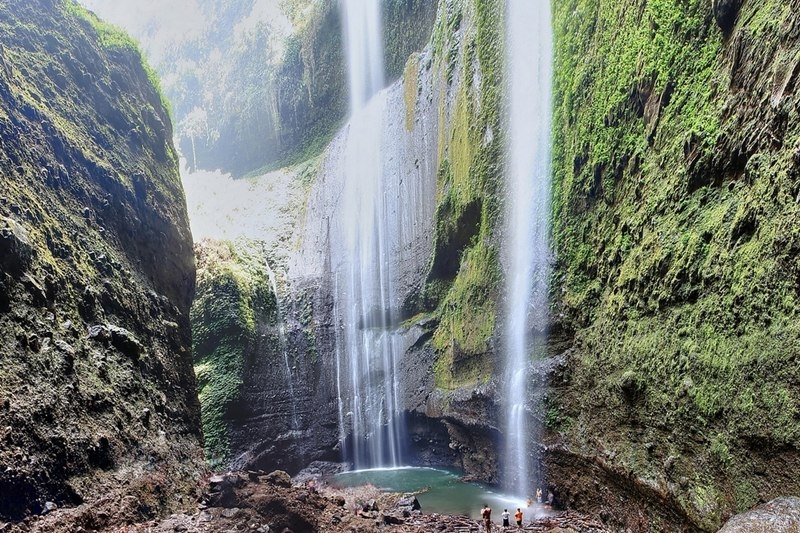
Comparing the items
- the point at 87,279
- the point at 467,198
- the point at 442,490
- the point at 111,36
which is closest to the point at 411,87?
the point at 467,198

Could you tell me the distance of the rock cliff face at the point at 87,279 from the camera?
8250mm

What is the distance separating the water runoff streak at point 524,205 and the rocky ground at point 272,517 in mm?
2558

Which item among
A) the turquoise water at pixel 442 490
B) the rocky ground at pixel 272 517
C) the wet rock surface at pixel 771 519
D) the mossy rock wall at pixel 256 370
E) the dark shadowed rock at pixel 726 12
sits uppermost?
the dark shadowed rock at pixel 726 12

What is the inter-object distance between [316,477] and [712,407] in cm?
1388

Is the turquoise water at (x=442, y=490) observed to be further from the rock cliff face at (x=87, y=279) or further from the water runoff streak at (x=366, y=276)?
the rock cliff face at (x=87, y=279)

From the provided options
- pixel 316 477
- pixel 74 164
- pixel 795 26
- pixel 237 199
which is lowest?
pixel 316 477

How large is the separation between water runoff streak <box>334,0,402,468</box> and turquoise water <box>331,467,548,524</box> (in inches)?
62.3

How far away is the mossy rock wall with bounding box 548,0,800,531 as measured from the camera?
5625 mm

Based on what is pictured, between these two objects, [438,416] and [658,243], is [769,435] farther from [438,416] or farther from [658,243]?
[438,416]

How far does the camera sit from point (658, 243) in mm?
8086

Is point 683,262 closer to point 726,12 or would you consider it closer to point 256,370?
point 726,12

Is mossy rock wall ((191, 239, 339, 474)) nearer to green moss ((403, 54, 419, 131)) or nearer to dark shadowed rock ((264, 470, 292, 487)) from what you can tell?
dark shadowed rock ((264, 470, 292, 487))

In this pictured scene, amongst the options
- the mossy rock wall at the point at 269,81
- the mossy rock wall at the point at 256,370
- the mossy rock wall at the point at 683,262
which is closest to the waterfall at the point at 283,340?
the mossy rock wall at the point at 256,370

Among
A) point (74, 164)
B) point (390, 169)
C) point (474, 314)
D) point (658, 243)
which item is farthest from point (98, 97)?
point (658, 243)
